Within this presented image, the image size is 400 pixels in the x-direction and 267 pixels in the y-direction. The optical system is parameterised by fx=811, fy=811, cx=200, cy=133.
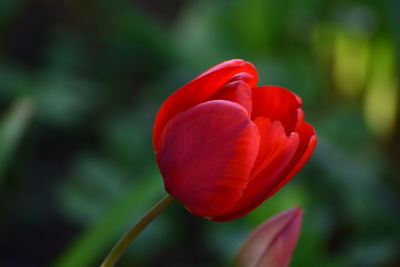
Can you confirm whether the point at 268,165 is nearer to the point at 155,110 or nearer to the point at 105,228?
the point at 105,228

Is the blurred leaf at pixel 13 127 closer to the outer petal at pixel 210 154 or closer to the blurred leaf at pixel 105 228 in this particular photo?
the blurred leaf at pixel 105 228

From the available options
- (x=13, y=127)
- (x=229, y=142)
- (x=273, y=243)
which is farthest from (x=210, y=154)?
(x=13, y=127)

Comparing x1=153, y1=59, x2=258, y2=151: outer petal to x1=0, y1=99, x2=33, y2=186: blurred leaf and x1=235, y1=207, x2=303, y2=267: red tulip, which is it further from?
x1=0, y1=99, x2=33, y2=186: blurred leaf

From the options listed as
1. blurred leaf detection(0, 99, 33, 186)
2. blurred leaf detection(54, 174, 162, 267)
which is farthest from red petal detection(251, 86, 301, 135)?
blurred leaf detection(0, 99, 33, 186)

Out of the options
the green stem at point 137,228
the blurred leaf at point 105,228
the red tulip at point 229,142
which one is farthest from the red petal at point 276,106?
the blurred leaf at point 105,228

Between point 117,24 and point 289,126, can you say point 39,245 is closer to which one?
point 117,24

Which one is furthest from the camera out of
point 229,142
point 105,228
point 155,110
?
point 155,110

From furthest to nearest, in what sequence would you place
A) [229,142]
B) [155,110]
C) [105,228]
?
[155,110], [105,228], [229,142]
